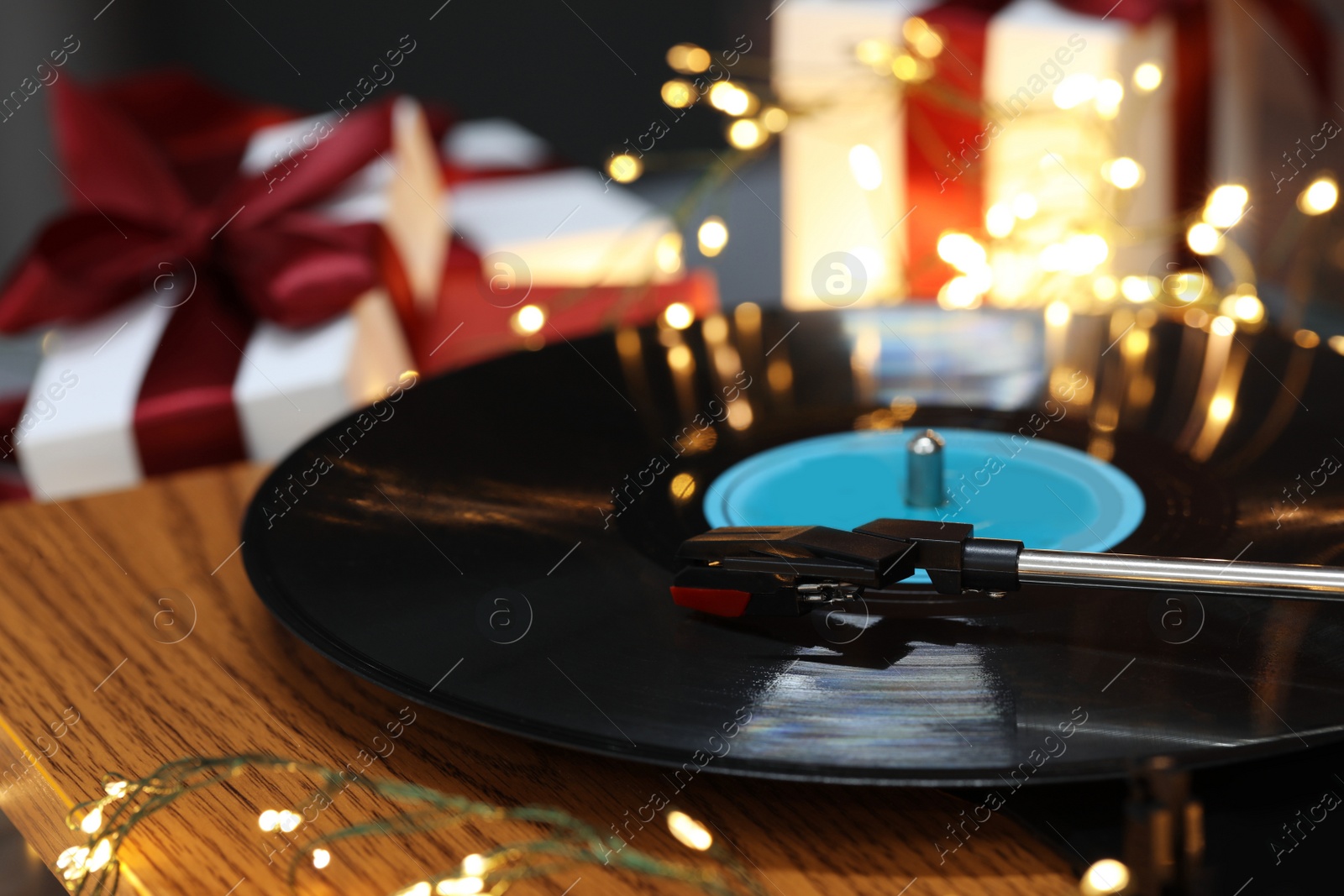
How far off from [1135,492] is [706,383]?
18 cm

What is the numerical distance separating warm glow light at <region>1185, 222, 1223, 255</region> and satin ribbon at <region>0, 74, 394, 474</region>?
0.41 metres

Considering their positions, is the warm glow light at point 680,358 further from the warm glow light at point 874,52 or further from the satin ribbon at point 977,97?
the warm glow light at point 874,52

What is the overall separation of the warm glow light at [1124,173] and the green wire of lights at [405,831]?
504 mm

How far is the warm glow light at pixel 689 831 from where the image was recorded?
34 centimetres

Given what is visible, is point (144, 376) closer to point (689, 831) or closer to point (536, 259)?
point (536, 259)

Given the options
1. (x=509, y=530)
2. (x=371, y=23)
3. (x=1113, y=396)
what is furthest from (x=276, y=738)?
(x=371, y=23)

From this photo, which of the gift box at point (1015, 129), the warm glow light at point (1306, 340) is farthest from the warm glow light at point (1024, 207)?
the warm glow light at point (1306, 340)

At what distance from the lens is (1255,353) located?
55 centimetres

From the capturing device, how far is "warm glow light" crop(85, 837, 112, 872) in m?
0.34

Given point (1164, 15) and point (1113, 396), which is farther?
point (1164, 15)

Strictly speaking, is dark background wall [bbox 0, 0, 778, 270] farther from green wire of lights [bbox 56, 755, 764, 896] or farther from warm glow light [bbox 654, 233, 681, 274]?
green wire of lights [bbox 56, 755, 764, 896]

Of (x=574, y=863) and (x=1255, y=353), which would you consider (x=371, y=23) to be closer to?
(x=1255, y=353)

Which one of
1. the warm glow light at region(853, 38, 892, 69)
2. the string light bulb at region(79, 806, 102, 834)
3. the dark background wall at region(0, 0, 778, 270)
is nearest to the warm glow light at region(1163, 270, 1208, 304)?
the warm glow light at region(853, 38, 892, 69)

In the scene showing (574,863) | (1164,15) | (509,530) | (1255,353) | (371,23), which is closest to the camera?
(574,863)
